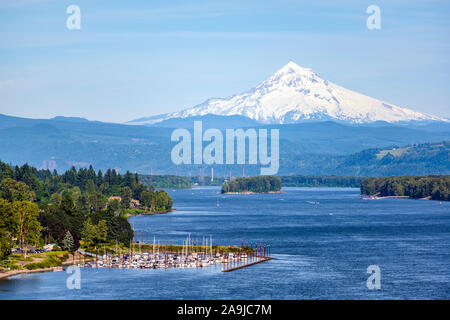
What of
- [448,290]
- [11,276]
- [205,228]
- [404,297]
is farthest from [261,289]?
[205,228]

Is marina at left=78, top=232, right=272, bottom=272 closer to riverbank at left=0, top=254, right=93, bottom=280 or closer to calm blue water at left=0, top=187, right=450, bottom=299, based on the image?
riverbank at left=0, top=254, right=93, bottom=280

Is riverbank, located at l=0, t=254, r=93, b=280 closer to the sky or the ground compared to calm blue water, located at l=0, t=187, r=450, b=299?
closer to the sky

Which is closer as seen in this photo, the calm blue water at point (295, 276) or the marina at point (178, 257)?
the calm blue water at point (295, 276)

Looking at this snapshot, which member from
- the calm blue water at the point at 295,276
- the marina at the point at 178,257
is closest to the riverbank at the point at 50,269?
the marina at the point at 178,257

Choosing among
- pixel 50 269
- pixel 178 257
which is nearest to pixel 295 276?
pixel 178 257

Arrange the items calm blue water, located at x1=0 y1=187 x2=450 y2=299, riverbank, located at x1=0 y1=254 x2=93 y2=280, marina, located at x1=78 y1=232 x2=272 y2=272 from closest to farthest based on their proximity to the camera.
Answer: calm blue water, located at x1=0 y1=187 x2=450 y2=299 < riverbank, located at x1=0 y1=254 x2=93 y2=280 < marina, located at x1=78 y1=232 x2=272 y2=272

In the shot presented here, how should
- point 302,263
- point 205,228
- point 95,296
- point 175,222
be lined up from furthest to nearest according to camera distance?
point 175,222
point 205,228
point 302,263
point 95,296

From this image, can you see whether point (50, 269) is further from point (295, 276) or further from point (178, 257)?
point (295, 276)

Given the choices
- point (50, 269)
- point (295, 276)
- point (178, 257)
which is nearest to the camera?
point (295, 276)

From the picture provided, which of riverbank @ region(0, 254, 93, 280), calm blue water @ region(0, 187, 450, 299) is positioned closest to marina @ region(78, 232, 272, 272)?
riverbank @ region(0, 254, 93, 280)

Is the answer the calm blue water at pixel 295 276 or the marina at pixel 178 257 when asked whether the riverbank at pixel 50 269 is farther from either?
the calm blue water at pixel 295 276
